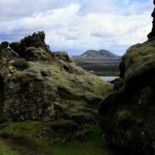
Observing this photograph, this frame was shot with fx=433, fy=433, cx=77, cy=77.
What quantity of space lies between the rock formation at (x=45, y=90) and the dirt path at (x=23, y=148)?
21.1 feet

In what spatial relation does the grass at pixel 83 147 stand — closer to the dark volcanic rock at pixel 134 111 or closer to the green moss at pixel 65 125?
the dark volcanic rock at pixel 134 111

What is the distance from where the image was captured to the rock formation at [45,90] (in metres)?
61.8

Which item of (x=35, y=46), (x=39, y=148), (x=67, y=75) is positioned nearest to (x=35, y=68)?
(x=67, y=75)

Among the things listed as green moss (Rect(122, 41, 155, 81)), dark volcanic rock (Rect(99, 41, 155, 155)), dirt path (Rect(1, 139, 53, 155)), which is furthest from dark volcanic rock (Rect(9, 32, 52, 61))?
dark volcanic rock (Rect(99, 41, 155, 155))

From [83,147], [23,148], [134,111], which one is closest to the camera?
[134,111]

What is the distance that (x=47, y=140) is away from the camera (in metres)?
54.0

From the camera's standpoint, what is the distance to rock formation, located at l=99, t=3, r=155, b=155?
41.2 meters

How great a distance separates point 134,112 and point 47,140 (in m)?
14.4

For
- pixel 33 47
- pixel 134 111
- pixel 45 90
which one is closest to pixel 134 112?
pixel 134 111

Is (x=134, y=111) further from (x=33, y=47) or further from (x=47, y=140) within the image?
(x=33, y=47)

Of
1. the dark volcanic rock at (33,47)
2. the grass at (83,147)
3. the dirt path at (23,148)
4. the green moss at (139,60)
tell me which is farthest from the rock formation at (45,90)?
the green moss at (139,60)

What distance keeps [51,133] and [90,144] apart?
6.95 metres

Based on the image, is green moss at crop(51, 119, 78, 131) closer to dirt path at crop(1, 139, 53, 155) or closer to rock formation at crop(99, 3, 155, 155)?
dirt path at crop(1, 139, 53, 155)

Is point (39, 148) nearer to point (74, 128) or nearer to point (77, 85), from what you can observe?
point (74, 128)
